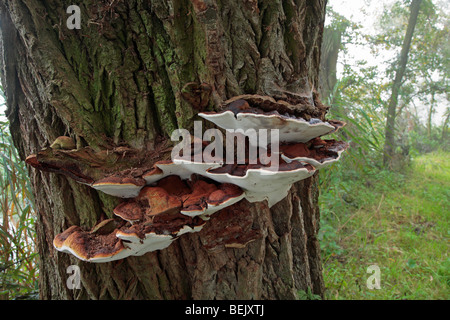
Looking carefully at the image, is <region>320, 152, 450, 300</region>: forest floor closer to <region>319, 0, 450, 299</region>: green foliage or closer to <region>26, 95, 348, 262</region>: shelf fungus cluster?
<region>319, 0, 450, 299</region>: green foliage

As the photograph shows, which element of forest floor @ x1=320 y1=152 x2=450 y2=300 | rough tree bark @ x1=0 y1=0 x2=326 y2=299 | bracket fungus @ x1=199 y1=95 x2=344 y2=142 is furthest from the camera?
forest floor @ x1=320 y1=152 x2=450 y2=300

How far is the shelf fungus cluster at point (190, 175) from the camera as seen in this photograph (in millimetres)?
914

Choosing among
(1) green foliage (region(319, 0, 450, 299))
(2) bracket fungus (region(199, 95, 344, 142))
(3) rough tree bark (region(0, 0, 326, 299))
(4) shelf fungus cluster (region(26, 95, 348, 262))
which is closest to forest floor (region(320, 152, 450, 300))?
(1) green foliage (region(319, 0, 450, 299))

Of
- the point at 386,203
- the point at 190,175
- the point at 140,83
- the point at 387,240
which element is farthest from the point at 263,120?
the point at 386,203

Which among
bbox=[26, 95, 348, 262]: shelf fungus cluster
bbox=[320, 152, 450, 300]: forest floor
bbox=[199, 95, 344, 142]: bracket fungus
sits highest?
bbox=[199, 95, 344, 142]: bracket fungus

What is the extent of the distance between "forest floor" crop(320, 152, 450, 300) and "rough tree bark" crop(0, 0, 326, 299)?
1.87 metres

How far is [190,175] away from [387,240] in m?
3.92

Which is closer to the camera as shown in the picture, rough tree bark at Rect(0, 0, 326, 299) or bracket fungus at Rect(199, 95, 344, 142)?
bracket fungus at Rect(199, 95, 344, 142)

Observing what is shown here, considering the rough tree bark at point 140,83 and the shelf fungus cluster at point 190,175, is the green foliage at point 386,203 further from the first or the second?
the shelf fungus cluster at point 190,175

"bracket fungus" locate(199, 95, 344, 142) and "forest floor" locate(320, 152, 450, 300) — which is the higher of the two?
"bracket fungus" locate(199, 95, 344, 142)

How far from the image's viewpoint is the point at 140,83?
123 centimetres

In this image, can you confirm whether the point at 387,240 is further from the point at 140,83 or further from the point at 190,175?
the point at 140,83

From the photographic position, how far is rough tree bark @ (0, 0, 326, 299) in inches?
45.4

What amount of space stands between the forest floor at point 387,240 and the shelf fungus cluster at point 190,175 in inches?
85.0
